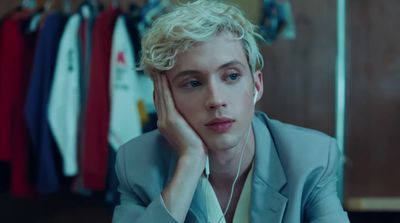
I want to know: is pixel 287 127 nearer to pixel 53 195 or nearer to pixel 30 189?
pixel 30 189

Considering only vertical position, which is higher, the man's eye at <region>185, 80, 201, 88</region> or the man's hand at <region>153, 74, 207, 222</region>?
the man's eye at <region>185, 80, 201, 88</region>

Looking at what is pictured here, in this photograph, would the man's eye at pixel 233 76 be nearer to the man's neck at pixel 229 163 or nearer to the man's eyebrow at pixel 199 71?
the man's eyebrow at pixel 199 71

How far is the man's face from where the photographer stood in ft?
3.64

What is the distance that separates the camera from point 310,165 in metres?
1.17

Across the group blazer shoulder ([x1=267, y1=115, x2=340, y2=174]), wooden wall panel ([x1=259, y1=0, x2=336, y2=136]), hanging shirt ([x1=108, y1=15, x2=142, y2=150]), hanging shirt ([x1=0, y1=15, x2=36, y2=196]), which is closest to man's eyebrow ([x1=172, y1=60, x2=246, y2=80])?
blazer shoulder ([x1=267, y1=115, x2=340, y2=174])

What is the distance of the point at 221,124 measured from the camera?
112cm

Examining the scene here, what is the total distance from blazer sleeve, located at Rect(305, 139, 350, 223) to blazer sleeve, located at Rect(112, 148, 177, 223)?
303mm

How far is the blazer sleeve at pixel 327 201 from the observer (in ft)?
3.68

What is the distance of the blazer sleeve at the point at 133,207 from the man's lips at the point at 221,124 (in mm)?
191

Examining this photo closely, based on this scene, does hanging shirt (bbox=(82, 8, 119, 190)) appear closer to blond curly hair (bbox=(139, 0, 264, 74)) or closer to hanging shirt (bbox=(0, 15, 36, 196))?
hanging shirt (bbox=(0, 15, 36, 196))

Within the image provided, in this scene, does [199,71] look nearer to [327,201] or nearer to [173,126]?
[173,126]

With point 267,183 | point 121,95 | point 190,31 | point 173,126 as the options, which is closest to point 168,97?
point 173,126

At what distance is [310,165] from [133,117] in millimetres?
1066

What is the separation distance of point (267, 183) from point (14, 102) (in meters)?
1.37
